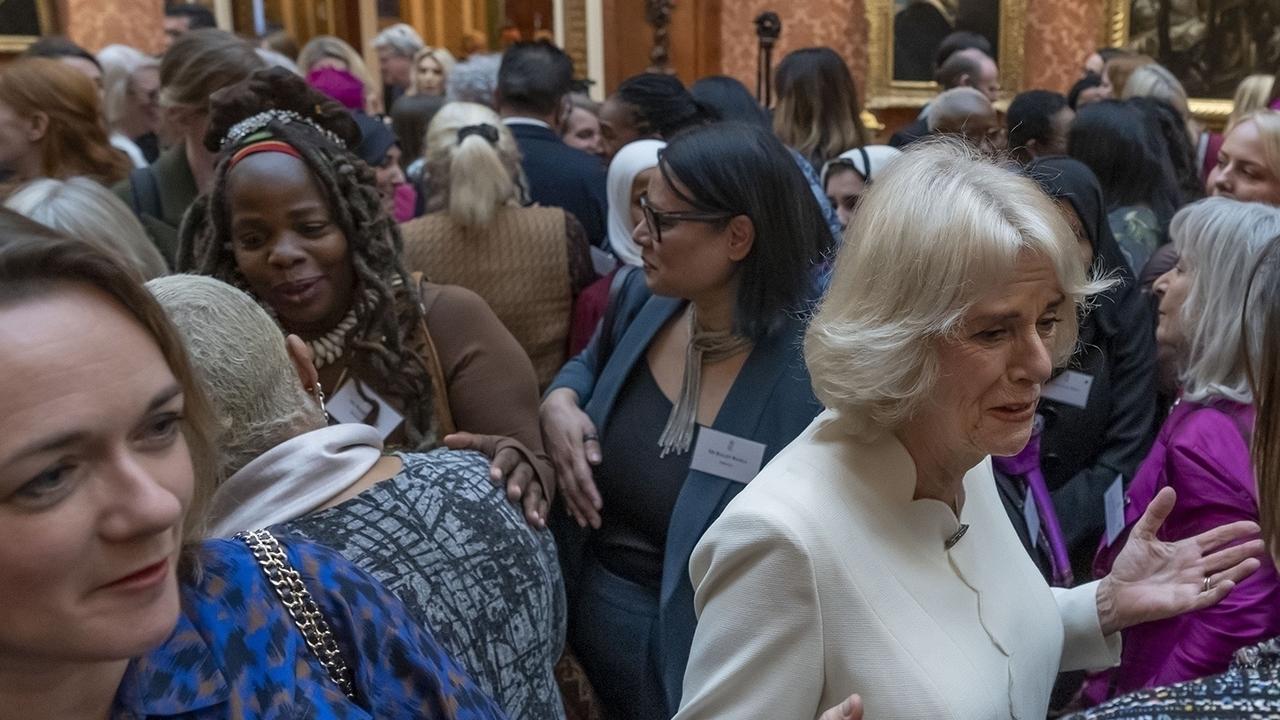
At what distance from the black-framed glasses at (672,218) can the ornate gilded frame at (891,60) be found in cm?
987

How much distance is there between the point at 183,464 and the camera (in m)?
1.24

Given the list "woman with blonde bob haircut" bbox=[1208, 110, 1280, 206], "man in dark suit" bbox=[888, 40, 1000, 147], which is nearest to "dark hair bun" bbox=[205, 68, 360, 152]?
"woman with blonde bob haircut" bbox=[1208, 110, 1280, 206]

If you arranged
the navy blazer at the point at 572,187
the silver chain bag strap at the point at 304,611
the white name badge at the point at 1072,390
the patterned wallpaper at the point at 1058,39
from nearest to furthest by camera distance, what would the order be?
the silver chain bag strap at the point at 304,611, the white name badge at the point at 1072,390, the navy blazer at the point at 572,187, the patterned wallpaper at the point at 1058,39

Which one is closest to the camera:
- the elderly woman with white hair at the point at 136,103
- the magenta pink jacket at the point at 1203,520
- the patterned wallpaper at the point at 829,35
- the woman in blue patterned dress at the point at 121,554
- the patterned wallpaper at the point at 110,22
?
the woman in blue patterned dress at the point at 121,554

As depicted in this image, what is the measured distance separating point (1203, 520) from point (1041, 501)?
61cm

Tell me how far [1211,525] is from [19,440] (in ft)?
6.96

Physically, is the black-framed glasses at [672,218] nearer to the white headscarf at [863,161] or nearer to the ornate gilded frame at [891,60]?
the white headscarf at [863,161]

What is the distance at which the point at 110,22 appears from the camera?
11180 millimetres

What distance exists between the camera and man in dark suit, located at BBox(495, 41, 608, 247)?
4.78 meters

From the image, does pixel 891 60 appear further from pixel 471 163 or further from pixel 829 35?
pixel 471 163

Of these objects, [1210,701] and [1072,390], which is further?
[1072,390]

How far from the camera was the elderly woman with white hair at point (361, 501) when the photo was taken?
1729 millimetres

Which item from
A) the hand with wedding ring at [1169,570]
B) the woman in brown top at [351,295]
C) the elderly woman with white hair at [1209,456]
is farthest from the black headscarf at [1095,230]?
the woman in brown top at [351,295]

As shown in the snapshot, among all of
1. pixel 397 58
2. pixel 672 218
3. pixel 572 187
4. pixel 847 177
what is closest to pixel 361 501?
pixel 672 218
